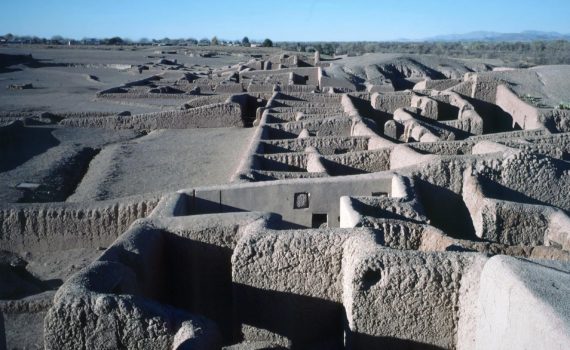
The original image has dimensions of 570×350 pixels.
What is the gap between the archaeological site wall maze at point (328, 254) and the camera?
15.6 feet

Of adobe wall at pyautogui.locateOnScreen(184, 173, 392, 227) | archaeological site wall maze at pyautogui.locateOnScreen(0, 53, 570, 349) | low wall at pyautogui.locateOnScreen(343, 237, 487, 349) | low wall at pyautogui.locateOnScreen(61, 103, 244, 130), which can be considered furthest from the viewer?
low wall at pyautogui.locateOnScreen(61, 103, 244, 130)

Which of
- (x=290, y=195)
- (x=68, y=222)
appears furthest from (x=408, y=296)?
(x=68, y=222)

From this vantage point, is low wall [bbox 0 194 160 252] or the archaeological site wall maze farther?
low wall [bbox 0 194 160 252]

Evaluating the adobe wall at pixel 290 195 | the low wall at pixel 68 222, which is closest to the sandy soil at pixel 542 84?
the adobe wall at pixel 290 195

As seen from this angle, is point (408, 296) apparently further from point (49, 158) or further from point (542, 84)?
point (542, 84)

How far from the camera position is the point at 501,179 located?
9172 millimetres

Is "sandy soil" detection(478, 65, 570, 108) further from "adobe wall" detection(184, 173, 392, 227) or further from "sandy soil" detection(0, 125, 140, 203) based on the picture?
"adobe wall" detection(184, 173, 392, 227)

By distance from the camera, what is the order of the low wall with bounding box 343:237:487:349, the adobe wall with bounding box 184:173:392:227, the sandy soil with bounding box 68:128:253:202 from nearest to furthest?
the low wall with bounding box 343:237:487:349 → the adobe wall with bounding box 184:173:392:227 → the sandy soil with bounding box 68:128:253:202

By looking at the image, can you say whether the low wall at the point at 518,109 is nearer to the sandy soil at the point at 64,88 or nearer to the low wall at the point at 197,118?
the low wall at the point at 197,118

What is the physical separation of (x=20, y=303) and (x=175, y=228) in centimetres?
270

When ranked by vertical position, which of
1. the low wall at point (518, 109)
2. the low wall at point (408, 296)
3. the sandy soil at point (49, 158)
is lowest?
the sandy soil at point (49, 158)

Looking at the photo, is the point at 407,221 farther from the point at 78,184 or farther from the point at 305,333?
the point at 78,184

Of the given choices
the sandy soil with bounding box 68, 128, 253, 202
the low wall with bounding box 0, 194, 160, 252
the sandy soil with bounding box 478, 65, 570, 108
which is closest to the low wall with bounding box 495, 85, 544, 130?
the sandy soil with bounding box 478, 65, 570, 108

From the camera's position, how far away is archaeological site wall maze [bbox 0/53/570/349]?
4.75 metres
